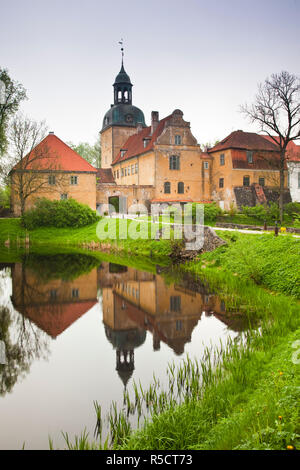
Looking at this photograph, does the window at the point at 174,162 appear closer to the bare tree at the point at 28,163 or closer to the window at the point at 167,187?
the window at the point at 167,187

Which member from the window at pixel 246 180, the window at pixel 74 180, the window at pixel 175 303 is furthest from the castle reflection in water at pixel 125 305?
the window at pixel 246 180

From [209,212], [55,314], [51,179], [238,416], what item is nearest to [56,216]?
[51,179]

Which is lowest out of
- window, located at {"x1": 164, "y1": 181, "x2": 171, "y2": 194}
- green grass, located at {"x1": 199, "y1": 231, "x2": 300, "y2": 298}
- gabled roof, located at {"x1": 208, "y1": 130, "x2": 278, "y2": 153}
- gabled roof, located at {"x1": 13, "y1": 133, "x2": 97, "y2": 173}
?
green grass, located at {"x1": 199, "y1": 231, "x2": 300, "y2": 298}

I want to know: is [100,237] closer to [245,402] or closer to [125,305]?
[125,305]

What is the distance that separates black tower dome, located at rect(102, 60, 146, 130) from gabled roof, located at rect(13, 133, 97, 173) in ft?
50.7

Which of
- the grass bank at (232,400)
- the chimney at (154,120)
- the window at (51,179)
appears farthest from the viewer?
the chimney at (154,120)

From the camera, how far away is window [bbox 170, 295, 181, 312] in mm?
11968

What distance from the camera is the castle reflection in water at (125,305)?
953 centimetres

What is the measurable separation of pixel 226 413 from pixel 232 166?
3654 centimetres

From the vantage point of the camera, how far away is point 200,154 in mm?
41844

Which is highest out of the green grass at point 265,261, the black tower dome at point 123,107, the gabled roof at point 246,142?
the black tower dome at point 123,107

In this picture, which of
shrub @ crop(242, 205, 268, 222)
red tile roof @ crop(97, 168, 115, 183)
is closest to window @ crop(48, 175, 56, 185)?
red tile roof @ crop(97, 168, 115, 183)

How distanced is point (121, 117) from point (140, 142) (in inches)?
353

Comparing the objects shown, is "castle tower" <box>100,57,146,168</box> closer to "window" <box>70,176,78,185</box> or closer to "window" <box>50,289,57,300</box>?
"window" <box>70,176,78,185</box>
